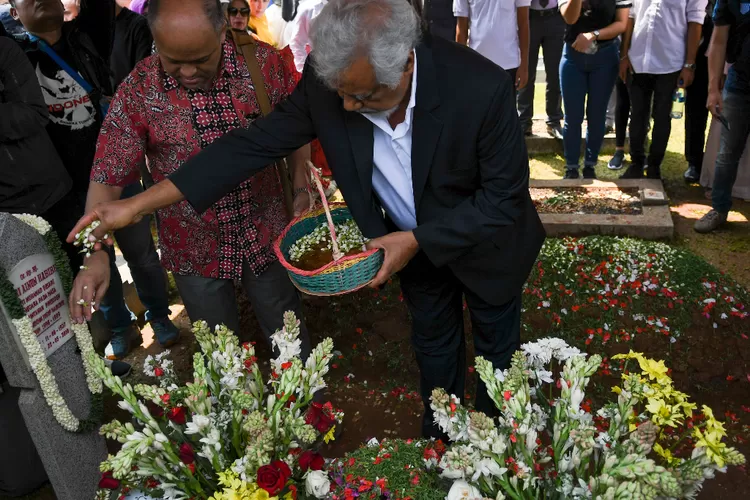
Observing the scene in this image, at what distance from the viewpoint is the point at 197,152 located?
2645mm

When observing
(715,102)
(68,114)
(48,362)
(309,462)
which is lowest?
(715,102)

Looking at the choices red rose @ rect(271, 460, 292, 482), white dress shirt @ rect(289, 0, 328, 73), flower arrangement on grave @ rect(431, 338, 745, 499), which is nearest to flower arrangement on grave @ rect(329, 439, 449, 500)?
flower arrangement on grave @ rect(431, 338, 745, 499)

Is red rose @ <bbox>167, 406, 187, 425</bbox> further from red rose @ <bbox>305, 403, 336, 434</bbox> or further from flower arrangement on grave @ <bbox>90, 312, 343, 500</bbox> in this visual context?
red rose @ <bbox>305, 403, 336, 434</bbox>

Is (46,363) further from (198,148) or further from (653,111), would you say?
(653,111)

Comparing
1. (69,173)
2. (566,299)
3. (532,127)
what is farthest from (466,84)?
(532,127)

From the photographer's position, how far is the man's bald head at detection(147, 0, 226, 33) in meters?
2.27

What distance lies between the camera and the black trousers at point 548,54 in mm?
6586

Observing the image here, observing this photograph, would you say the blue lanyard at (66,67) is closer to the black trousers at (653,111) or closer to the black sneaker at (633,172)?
the black trousers at (653,111)

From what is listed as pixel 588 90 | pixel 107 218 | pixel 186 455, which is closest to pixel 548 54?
pixel 588 90

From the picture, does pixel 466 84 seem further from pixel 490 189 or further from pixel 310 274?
pixel 310 274

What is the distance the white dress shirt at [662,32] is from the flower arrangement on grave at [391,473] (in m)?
4.39

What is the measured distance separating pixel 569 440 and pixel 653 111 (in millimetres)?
4784

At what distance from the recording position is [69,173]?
12.4 feet

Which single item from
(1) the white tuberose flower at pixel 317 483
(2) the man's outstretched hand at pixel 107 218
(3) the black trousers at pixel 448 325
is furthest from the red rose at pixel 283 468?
(3) the black trousers at pixel 448 325
